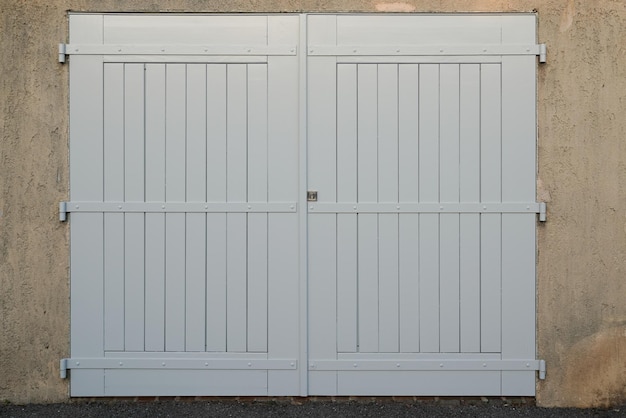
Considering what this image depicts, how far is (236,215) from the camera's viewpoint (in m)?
4.17

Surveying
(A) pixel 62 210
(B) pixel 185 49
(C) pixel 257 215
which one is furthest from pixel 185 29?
(A) pixel 62 210

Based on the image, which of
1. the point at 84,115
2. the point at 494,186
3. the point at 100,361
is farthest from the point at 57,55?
the point at 494,186

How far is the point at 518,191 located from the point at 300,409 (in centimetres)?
190

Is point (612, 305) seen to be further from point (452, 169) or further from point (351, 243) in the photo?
point (351, 243)

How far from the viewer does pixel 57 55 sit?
4133 millimetres

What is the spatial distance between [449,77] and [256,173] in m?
1.34

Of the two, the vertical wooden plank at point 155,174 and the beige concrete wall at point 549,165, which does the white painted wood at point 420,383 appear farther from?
the vertical wooden plank at point 155,174

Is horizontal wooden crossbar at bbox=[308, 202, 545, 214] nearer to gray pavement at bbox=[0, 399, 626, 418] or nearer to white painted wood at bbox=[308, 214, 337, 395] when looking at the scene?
white painted wood at bbox=[308, 214, 337, 395]

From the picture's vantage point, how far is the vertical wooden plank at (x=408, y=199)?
417 cm

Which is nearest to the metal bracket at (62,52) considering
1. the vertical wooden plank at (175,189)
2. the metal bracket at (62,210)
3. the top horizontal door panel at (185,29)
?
the top horizontal door panel at (185,29)

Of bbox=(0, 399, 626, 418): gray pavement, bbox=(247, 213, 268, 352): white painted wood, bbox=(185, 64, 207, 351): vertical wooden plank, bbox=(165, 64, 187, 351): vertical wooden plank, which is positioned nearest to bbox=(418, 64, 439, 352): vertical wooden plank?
bbox=(0, 399, 626, 418): gray pavement

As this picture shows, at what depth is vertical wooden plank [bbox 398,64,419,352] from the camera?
4.17m

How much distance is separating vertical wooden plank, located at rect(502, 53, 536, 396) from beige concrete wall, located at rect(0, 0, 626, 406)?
0.23 feet

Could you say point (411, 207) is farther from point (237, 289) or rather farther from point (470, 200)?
point (237, 289)
